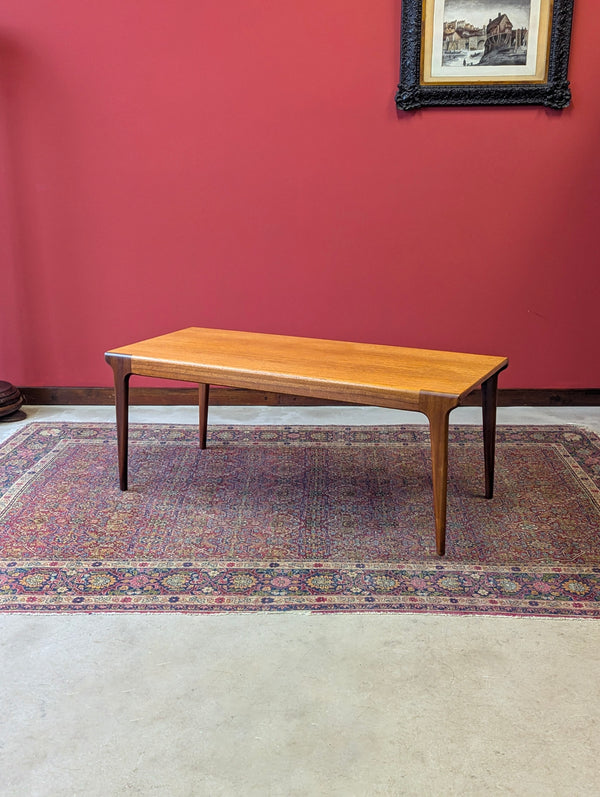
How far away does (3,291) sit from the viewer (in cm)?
377

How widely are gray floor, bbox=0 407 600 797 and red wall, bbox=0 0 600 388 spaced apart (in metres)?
2.12

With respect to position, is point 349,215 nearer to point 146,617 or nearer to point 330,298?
point 330,298

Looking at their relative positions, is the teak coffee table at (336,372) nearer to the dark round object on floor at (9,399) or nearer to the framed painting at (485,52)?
the dark round object on floor at (9,399)

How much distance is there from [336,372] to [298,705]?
1050 millimetres

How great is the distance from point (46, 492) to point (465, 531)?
5.07 feet

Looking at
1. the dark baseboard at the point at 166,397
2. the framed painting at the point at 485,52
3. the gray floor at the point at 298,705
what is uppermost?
the framed painting at the point at 485,52

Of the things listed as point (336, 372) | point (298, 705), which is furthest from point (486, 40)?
point (298, 705)

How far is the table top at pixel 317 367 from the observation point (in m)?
2.16

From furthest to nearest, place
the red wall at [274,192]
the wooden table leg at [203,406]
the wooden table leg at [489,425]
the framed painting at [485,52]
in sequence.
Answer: the red wall at [274,192] → the framed painting at [485,52] → the wooden table leg at [203,406] → the wooden table leg at [489,425]

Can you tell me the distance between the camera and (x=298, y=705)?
5.18 feet

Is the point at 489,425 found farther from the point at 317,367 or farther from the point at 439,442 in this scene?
the point at 317,367

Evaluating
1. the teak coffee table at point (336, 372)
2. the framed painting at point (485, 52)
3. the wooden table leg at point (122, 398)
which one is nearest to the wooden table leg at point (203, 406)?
the teak coffee table at point (336, 372)

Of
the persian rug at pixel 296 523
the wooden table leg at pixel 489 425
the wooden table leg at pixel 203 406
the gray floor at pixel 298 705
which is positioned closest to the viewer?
the gray floor at pixel 298 705

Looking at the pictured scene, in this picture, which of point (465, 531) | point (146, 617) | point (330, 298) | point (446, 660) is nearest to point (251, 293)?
point (330, 298)
